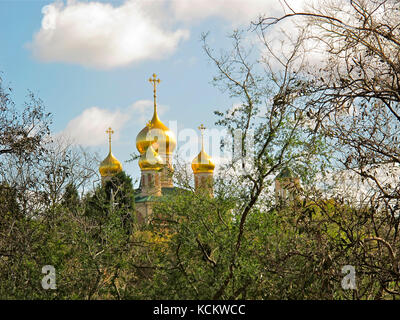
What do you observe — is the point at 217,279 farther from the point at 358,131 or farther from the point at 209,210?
the point at 358,131

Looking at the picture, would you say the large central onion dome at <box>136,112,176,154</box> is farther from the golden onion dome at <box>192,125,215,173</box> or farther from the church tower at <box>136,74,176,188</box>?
the golden onion dome at <box>192,125,215,173</box>

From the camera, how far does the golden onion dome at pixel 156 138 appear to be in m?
40.2

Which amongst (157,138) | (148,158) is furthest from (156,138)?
(148,158)

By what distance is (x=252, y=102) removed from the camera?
9.62 m

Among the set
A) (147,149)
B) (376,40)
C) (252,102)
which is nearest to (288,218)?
(252,102)

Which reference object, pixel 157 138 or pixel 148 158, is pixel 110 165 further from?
pixel 148 158

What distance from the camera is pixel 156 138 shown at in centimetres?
3969

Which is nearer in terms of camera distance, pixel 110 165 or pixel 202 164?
pixel 202 164

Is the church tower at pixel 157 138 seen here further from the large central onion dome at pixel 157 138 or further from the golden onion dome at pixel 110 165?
the golden onion dome at pixel 110 165

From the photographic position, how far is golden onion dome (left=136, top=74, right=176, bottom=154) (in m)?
40.2

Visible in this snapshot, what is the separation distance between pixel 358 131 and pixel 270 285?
277cm

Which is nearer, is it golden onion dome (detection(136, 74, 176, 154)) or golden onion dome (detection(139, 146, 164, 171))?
golden onion dome (detection(139, 146, 164, 171))

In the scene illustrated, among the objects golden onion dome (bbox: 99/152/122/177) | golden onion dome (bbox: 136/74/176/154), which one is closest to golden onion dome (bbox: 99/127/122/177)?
golden onion dome (bbox: 99/152/122/177)

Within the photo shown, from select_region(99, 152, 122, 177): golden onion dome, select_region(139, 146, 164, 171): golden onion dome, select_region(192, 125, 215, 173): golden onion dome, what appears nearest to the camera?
select_region(139, 146, 164, 171): golden onion dome
